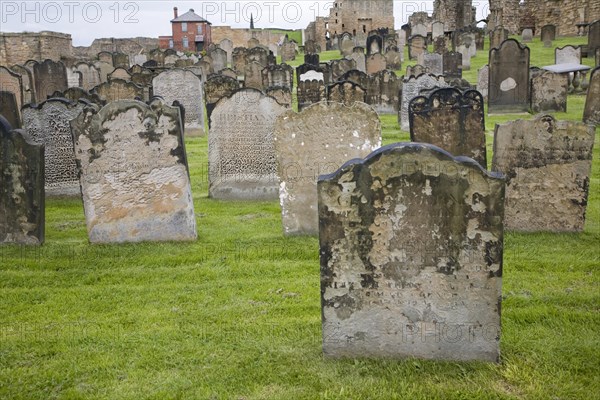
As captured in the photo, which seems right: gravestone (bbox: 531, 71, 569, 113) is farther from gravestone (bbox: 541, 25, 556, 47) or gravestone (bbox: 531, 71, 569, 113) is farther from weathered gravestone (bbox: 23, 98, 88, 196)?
gravestone (bbox: 541, 25, 556, 47)

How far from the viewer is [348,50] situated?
134 feet

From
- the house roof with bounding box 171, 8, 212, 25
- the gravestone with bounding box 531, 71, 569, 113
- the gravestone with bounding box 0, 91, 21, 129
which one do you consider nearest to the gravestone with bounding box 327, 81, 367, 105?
the gravestone with bounding box 0, 91, 21, 129

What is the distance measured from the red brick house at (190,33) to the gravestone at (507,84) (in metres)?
49.0

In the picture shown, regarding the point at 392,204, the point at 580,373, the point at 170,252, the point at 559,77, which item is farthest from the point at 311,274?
the point at 559,77

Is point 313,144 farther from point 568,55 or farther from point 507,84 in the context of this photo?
point 568,55

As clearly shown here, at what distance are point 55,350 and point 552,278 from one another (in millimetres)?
4893

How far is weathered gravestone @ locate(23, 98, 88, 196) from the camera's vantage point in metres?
10.1

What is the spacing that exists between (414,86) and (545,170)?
8.64 m

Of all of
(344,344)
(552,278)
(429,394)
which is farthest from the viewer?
(552,278)

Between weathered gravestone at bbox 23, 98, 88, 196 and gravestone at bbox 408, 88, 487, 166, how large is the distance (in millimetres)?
5532

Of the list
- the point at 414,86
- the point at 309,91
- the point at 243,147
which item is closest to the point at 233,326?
the point at 243,147

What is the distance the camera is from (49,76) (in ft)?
76.8

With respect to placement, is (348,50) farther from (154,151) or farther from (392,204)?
(392,204)

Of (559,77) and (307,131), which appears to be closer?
(307,131)
